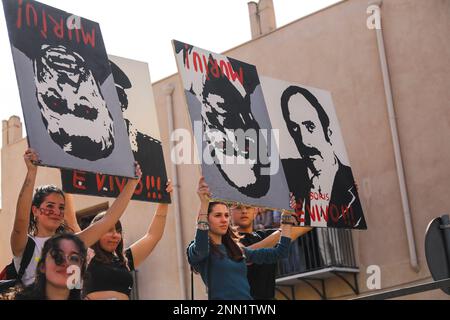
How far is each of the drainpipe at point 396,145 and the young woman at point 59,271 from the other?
30.9 feet

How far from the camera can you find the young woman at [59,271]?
18.3 ft

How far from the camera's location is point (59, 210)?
6.59 m

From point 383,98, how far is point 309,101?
5.92 metres

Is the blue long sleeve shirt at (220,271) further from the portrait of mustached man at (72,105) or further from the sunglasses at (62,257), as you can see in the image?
the sunglasses at (62,257)

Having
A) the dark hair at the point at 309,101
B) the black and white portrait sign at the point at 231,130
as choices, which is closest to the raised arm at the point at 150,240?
the black and white portrait sign at the point at 231,130

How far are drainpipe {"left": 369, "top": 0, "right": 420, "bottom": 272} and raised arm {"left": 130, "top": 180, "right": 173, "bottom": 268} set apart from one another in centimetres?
730

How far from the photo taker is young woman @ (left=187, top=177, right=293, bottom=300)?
21.7 ft

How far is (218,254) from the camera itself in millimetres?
6781

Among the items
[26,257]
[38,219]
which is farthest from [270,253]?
[26,257]

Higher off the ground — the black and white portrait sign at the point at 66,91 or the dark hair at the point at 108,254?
the black and white portrait sign at the point at 66,91

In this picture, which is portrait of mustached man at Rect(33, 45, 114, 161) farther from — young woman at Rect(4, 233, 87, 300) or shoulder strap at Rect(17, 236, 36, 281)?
young woman at Rect(4, 233, 87, 300)

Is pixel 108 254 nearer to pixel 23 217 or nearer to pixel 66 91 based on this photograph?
pixel 23 217
